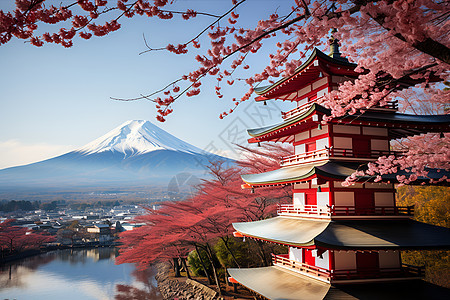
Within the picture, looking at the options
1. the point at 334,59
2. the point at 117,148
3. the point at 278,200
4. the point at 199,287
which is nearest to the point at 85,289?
the point at 199,287

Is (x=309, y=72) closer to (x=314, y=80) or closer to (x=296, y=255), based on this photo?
(x=314, y=80)

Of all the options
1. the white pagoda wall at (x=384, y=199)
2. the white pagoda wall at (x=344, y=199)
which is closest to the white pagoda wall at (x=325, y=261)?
the white pagoda wall at (x=344, y=199)

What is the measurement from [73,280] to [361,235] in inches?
959

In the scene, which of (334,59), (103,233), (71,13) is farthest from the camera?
(103,233)

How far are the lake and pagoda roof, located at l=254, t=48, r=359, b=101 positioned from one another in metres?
15.1

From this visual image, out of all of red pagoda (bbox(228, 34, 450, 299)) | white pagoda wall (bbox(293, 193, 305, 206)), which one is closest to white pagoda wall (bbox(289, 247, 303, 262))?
red pagoda (bbox(228, 34, 450, 299))

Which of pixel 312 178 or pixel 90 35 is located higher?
pixel 90 35

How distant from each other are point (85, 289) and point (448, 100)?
24.4 m

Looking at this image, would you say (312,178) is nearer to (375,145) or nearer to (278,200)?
(375,145)

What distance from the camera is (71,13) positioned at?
2.95 metres

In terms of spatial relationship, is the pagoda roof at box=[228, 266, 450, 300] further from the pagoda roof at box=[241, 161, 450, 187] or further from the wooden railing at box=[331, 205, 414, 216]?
the pagoda roof at box=[241, 161, 450, 187]

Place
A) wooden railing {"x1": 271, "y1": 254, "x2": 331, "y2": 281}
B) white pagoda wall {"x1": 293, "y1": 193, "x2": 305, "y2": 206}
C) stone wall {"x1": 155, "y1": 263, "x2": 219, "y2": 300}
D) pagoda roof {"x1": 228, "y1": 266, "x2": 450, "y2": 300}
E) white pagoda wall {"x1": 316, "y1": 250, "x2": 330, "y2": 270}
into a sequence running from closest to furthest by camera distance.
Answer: pagoda roof {"x1": 228, "y1": 266, "x2": 450, "y2": 300} → wooden railing {"x1": 271, "y1": 254, "x2": 331, "y2": 281} → white pagoda wall {"x1": 316, "y1": 250, "x2": 330, "y2": 270} → white pagoda wall {"x1": 293, "y1": 193, "x2": 305, "y2": 206} → stone wall {"x1": 155, "y1": 263, "x2": 219, "y2": 300}

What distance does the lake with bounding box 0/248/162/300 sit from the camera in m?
20.9

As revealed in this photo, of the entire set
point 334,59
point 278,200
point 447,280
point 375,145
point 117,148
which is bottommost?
point 447,280
